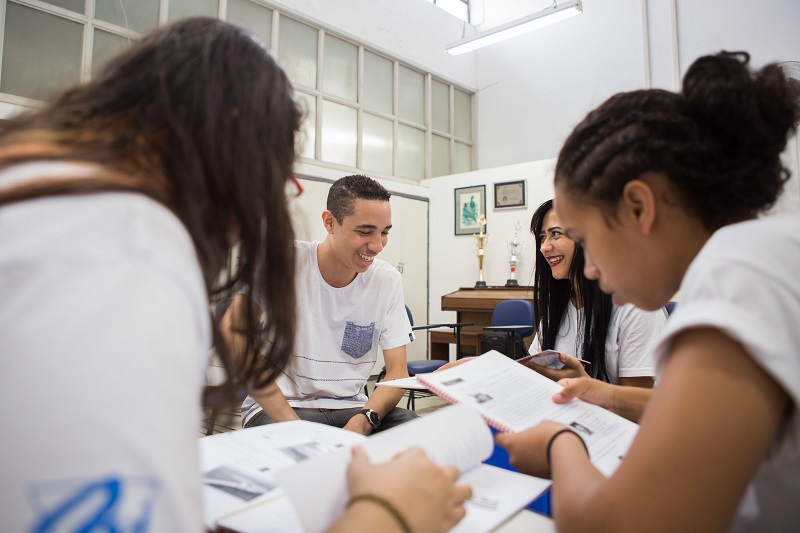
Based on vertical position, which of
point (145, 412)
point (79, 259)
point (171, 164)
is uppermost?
point (171, 164)

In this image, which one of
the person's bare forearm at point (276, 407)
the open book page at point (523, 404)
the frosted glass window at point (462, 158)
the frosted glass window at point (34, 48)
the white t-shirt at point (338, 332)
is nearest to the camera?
the open book page at point (523, 404)

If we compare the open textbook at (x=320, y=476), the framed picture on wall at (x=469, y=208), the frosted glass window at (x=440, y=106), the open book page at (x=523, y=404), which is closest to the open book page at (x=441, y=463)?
the open textbook at (x=320, y=476)

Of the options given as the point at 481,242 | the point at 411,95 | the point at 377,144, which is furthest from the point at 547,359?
the point at 411,95

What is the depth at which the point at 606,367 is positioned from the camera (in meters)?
1.69

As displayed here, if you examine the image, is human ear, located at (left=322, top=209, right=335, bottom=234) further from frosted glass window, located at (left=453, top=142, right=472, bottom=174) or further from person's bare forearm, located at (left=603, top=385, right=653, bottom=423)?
frosted glass window, located at (left=453, top=142, right=472, bottom=174)

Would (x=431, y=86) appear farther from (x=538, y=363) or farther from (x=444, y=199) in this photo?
(x=538, y=363)

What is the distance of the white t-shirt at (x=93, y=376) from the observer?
1.09 ft

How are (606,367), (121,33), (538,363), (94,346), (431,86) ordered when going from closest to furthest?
(94,346), (538,363), (606,367), (121,33), (431,86)

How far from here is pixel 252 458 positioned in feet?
2.74

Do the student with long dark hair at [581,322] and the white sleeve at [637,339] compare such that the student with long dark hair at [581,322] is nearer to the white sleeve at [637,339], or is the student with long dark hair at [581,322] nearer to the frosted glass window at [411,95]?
the white sleeve at [637,339]

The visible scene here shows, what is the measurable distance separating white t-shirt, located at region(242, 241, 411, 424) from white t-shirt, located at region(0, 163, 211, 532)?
1.30 m

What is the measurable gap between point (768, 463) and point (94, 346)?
699 millimetres

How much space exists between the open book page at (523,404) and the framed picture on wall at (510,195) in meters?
5.21

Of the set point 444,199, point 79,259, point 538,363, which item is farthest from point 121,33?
point 79,259
